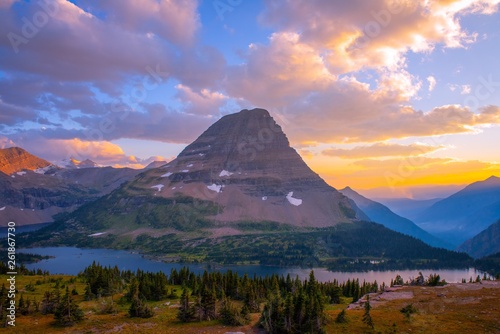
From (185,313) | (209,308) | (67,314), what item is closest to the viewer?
(67,314)

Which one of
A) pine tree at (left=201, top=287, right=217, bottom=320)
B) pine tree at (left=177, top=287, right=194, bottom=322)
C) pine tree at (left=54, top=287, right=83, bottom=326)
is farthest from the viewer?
pine tree at (left=201, top=287, right=217, bottom=320)

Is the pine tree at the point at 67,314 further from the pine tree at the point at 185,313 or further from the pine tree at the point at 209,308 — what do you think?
the pine tree at the point at 209,308

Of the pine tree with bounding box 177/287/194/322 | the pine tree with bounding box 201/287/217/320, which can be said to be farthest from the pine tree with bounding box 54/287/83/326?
the pine tree with bounding box 201/287/217/320

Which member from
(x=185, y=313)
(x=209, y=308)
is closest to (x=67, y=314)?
(x=185, y=313)

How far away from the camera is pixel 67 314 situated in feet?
192

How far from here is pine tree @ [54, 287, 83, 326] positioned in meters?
57.9

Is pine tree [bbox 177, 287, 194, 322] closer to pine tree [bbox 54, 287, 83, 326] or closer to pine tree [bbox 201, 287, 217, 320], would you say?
pine tree [bbox 201, 287, 217, 320]

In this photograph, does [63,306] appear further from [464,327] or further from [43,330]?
[464,327]

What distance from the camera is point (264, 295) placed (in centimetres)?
9475

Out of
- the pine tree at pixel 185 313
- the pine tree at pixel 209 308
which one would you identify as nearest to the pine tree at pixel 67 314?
the pine tree at pixel 185 313

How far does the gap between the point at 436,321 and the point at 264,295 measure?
51.9m

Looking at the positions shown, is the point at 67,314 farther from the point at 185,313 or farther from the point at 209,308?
the point at 209,308

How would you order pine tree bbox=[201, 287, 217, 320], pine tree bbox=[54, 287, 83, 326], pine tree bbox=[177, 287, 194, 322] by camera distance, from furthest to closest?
1. pine tree bbox=[201, 287, 217, 320]
2. pine tree bbox=[177, 287, 194, 322]
3. pine tree bbox=[54, 287, 83, 326]

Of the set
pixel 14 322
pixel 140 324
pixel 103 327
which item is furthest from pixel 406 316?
pixel 14 322
